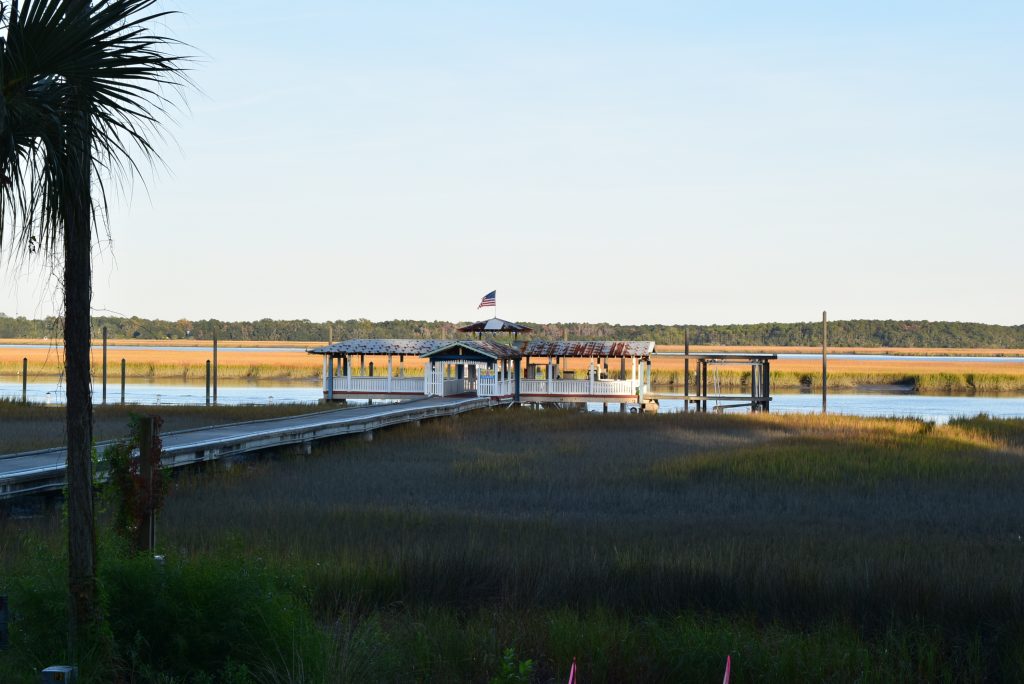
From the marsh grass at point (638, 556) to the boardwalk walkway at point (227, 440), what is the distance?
0.53 m

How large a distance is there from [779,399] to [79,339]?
6423 cm

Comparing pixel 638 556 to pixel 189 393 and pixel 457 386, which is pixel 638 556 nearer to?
pixel 457 386

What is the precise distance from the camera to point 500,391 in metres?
46.3

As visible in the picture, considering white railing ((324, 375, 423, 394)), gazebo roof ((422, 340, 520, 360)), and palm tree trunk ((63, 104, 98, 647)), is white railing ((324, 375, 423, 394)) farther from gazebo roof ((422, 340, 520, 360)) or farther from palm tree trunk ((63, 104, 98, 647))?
palm tree trunk ((63, 104, 98, 647))

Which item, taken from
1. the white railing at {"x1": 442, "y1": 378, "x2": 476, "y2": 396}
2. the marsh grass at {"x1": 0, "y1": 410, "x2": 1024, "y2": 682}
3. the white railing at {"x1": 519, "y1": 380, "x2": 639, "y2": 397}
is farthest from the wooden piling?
the marsh grass at {"x1": 0, "y1": 410, "x2": 1024, "y2": 682}

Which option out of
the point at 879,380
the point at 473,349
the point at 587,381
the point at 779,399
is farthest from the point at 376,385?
the point at 879,380

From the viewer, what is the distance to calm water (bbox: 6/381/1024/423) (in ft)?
178

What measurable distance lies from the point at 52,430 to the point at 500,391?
20840 mm

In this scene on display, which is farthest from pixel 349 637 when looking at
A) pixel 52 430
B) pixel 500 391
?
pixel 500 391

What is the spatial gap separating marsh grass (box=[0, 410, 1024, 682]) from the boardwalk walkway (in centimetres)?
53

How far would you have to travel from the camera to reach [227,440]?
21.5 m

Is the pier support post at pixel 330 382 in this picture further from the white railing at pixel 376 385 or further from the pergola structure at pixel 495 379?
the white railing at pixel 376 385

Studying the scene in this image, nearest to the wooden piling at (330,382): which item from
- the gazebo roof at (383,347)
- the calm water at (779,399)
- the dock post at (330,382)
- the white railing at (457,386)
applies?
the dock post at (330,382)

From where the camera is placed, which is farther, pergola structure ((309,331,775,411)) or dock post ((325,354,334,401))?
dock post ((325,354,334,401))
